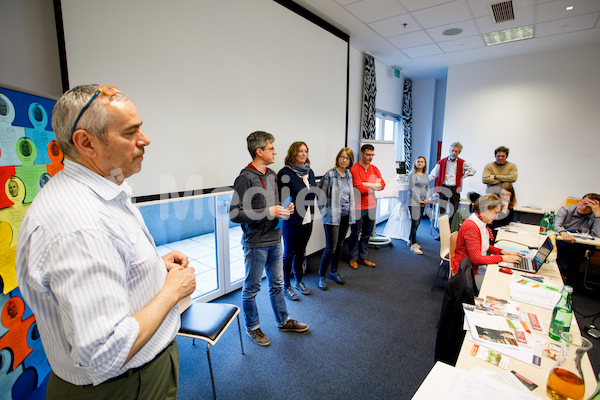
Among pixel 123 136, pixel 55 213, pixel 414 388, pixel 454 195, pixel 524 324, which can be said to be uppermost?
pixel 123 136

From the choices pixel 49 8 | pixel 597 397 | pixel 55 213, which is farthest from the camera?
pixel 49 8

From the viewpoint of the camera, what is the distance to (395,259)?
4.13m

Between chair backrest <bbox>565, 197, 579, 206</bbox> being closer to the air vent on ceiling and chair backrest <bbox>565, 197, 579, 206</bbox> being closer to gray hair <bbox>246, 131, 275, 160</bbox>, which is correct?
the air vent on ceiling

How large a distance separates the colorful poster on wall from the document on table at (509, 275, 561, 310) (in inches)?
99.9

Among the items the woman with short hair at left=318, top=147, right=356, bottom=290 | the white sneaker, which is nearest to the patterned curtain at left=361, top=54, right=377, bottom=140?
the woman with short hair at left=318, top=147, right=356, bottom=290

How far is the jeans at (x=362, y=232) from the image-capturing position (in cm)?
356

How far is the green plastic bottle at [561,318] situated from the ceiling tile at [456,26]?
3.63 m

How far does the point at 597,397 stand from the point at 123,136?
163cm

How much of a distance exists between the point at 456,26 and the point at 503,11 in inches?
21.4

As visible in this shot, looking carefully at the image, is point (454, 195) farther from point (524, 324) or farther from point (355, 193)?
point (524, 324)

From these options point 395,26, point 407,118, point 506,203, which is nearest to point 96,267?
point 506,203

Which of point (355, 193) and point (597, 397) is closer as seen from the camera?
point (597, 397)

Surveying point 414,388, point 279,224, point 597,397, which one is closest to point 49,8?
point 279,224

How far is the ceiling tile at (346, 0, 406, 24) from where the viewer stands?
124 inches
